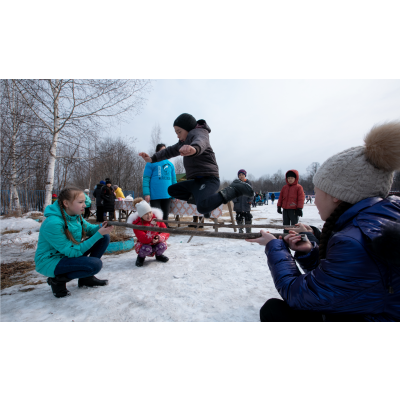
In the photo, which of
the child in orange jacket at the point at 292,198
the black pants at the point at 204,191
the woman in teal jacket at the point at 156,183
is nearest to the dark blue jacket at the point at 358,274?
the black pants at the point at 204,191

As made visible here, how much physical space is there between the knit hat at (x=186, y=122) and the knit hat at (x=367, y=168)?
1.63 metres

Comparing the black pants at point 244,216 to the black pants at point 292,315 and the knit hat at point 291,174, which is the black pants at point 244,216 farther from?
the black pants at point 292,315

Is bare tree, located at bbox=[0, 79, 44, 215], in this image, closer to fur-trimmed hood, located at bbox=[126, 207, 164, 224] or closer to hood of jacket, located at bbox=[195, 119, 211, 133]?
fur-trimmed hood, located at bbox=[126, 207, 164, 224]

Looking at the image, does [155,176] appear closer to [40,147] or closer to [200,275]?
[200,275]

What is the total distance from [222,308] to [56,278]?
1.90m

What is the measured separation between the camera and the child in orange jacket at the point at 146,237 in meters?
3.48

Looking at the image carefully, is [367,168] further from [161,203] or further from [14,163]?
[14,163]

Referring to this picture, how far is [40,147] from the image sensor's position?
25.9ft

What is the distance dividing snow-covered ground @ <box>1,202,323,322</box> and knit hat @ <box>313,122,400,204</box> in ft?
4.90

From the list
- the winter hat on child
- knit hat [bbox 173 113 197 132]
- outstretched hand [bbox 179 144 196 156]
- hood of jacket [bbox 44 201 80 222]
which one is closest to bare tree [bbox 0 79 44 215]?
hood of jacket [bbox 44 201 80 222]

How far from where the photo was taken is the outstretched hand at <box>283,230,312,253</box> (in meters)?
1.45

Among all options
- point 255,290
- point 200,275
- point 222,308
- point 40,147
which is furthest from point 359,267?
point 40,147

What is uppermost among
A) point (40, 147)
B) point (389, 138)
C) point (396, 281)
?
point (40, 147)

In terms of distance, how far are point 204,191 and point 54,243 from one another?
5.76 feet
